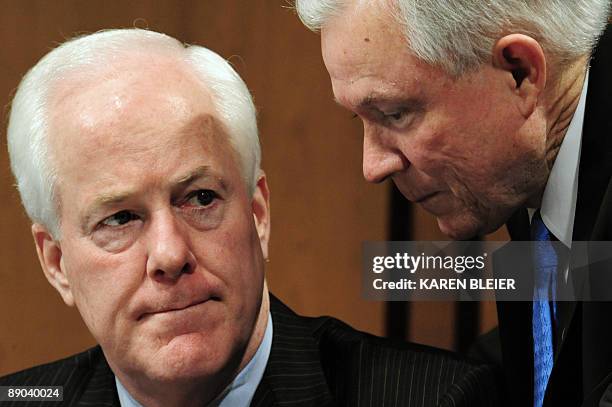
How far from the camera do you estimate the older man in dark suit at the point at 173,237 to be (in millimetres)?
1531

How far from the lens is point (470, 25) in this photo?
58.6 inches

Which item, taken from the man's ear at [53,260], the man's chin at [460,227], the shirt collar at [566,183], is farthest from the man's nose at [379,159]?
the man's ear at [53,260]

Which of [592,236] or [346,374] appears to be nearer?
[592,236]

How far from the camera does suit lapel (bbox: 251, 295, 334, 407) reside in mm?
1621

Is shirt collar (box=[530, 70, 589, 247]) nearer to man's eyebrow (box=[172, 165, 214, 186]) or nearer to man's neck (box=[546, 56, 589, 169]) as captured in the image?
man's neck (box=[546, 56, 589, 169])

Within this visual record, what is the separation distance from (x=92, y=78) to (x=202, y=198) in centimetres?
23

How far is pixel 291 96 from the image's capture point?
6.27ft

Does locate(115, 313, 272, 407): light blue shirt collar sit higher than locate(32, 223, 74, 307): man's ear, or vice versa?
locate(32, 223, 74, 307): man's ear

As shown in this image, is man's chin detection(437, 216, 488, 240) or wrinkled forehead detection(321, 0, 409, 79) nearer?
wrinkled forehead detection(321, 0, 409, 79)

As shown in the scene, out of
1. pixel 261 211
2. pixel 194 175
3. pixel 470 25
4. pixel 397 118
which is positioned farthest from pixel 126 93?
pixel 470 25

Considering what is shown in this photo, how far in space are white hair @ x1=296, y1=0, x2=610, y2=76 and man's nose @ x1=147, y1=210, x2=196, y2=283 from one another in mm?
377

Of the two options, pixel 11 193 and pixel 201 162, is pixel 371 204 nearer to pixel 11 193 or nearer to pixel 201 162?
pixel 201 162

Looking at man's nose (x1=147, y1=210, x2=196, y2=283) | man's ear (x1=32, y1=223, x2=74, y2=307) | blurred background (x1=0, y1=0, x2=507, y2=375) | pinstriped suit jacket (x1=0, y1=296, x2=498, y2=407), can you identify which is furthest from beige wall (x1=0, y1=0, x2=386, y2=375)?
man's nose (x1=147, y1=210, x2=196, y2=283)

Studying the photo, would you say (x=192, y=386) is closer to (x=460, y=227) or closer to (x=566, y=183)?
(x=460, y=227)
